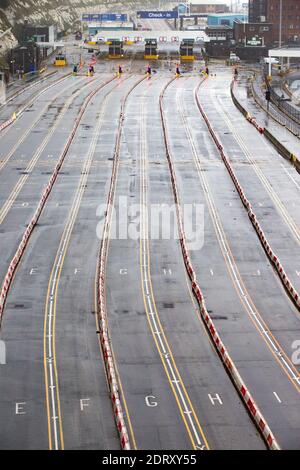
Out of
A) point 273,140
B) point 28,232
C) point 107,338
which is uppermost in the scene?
point 273,140

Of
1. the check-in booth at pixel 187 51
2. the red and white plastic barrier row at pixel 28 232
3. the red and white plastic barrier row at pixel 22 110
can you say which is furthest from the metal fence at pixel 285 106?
the check-in booth at pixel 187 51

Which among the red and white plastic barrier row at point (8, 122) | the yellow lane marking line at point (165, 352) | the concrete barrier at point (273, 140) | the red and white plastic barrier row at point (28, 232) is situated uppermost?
the red and white plastic barrier row at point (8, 122)

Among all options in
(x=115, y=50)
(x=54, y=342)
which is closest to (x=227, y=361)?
(x=54, y=342)

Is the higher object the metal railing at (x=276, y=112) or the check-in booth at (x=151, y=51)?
the check-in booth at (x=151, y=51)

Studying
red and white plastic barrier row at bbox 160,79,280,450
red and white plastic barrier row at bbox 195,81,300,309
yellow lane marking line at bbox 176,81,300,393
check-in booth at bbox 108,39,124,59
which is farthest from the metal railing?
check-in booth at bbox 108,39,124,59

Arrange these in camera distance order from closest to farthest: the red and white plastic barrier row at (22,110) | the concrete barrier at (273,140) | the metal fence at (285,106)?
the concrete barrier at (273,140)
the red and white plastic barrier row at (22,110)
the metal fence at (285,106)

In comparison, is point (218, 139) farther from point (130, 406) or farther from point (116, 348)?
point (130, 406)

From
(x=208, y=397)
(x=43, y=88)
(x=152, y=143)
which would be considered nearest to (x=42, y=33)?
(x=43, y=88)

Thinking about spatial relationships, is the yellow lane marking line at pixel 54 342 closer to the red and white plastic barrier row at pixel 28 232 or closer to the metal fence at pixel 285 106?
the red and white plastic barrier row at pixel 28 232

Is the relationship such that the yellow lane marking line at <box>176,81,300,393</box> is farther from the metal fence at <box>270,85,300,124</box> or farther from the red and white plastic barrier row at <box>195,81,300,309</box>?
the metal fence at <box>270,85,300,124</box>

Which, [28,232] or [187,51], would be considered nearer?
[28,232]

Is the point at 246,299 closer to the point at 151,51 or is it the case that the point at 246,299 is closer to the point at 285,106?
the point at 285,106
